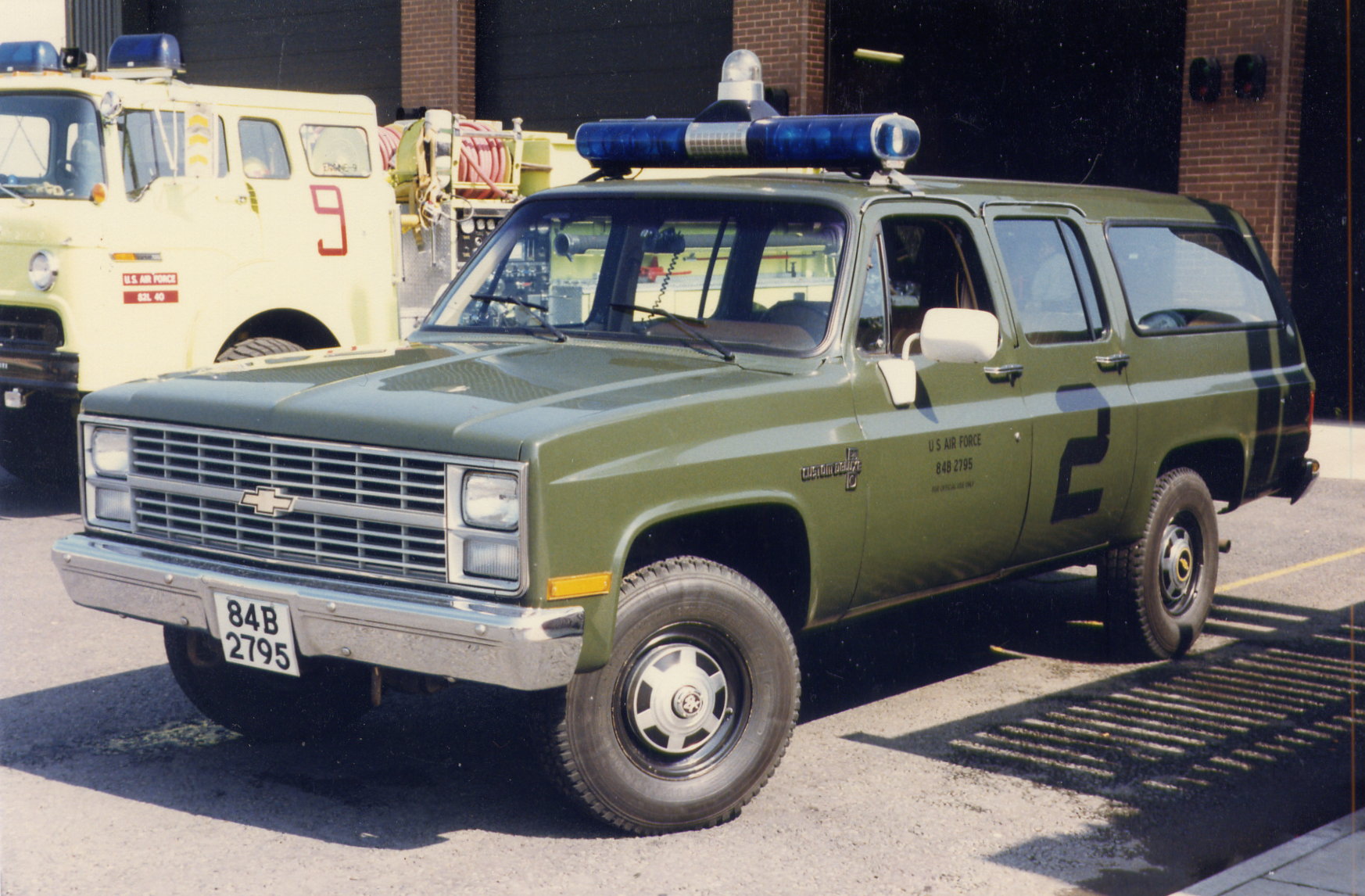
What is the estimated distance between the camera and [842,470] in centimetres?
497

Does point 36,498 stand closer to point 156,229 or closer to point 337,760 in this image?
point 156,229

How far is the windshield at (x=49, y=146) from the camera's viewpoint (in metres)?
9.29

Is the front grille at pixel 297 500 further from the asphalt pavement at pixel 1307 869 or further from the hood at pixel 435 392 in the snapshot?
the asphalt pavement at pixel 1307 869

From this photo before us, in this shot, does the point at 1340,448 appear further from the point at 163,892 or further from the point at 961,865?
the point at 163,892

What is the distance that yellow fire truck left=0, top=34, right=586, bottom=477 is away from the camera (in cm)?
921

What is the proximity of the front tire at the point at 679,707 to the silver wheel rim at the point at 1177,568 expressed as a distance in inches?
104

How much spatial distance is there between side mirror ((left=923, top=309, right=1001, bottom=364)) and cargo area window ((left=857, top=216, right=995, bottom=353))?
0.25 m

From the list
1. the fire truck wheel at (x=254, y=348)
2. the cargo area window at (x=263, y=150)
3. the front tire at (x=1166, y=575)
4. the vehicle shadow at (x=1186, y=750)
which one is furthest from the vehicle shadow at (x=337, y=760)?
the cargo area window at (x=263, y=150)

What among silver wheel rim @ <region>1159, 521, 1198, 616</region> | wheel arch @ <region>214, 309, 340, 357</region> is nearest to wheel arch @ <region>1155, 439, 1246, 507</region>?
silver wheel rim @ <region>1159, 521, 1198, 616</region>

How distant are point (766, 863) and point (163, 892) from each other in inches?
63.5

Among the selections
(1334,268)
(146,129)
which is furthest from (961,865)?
(1334,268)

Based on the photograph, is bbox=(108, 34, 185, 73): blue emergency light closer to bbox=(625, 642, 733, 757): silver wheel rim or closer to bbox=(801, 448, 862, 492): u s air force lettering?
bbox=(801, 448, 862, 492): u s air force lettering

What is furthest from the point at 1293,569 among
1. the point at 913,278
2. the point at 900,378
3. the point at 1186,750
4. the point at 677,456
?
the point at 677,456

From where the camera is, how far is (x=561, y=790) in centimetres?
441
